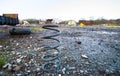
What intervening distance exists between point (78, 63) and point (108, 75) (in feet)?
2.30

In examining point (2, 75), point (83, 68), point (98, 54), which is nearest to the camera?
point (2, 75)

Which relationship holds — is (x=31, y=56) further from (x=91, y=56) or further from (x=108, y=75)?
(x=108, y=75)

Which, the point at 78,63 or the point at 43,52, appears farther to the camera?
the point at 43,52

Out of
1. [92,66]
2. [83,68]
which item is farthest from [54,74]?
[92,66]

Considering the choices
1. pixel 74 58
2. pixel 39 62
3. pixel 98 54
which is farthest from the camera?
pixel 98 54

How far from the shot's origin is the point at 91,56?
3.79m

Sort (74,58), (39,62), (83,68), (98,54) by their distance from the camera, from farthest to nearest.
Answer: (98,54)
(74,58)
(39,62)
(83,68)

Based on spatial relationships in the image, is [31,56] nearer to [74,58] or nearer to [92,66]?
[74,58]

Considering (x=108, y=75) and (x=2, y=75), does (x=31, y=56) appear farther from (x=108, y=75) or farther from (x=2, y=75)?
(x=108, y=75)

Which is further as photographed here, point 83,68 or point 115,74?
point 83,68

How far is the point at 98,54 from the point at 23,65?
1.94 metres

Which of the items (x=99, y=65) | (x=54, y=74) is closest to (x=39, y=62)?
(x=54, y=74)

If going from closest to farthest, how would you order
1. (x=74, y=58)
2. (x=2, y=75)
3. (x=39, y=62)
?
1. (x=2, y=75)
2. (x=39, y=62)
3. (x=74, y=58)

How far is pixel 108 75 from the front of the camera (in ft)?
9.16
